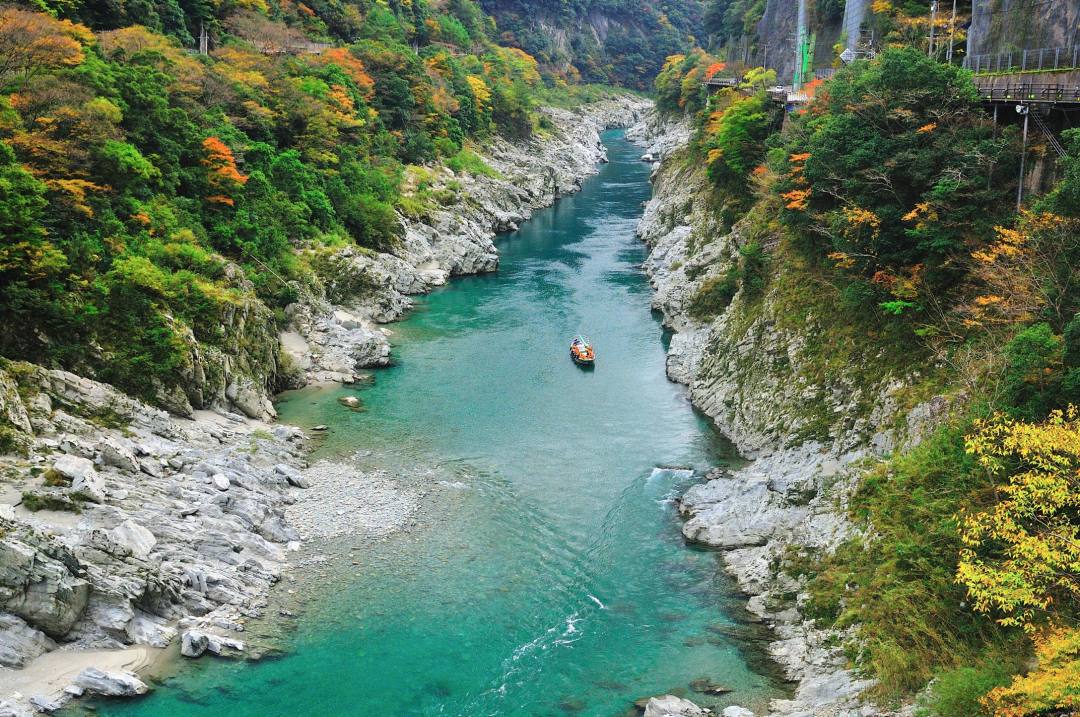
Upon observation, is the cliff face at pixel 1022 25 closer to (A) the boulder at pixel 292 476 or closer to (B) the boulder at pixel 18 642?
(A) the boulder at pixel 292 476

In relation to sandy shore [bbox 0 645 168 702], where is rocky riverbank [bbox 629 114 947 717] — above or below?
above

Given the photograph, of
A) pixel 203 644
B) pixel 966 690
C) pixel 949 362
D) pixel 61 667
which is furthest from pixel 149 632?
pixel 949 362

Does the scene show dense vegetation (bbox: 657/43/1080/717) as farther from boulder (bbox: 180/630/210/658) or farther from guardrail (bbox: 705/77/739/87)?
guardrail (bbox: 705/77/739/87)

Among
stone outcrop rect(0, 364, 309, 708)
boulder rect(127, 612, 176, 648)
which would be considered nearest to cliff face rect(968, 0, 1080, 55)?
stone outcrop rect(0, 364, 309, 708)

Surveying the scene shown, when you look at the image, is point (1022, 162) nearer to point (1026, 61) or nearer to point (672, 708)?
point (1026, 61)

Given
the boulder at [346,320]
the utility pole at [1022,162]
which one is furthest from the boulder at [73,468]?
the utility pole at [1022,162]

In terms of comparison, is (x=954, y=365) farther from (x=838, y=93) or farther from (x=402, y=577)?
(x=402, y=577)
